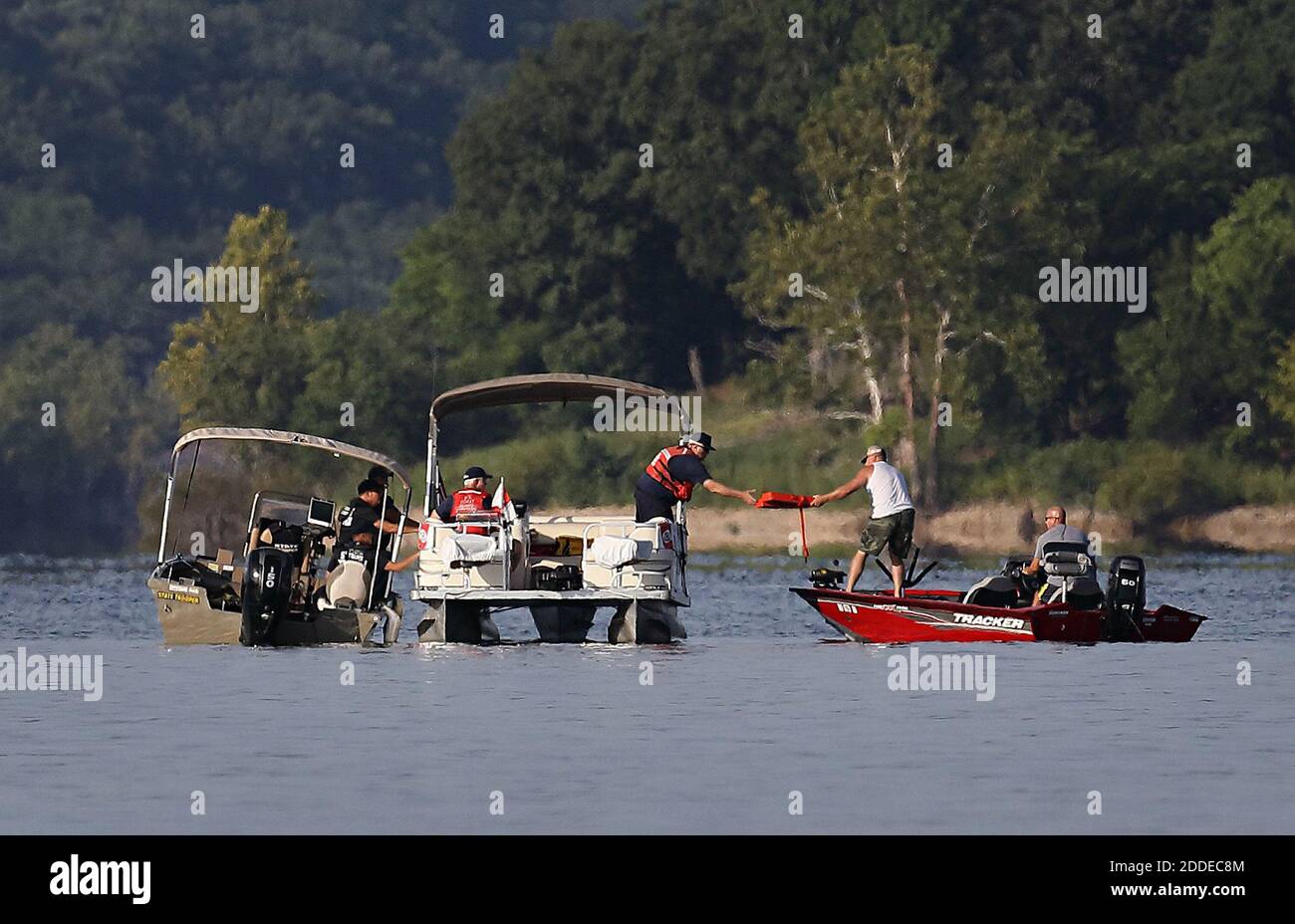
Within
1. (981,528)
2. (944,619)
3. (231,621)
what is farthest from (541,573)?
(981,528)

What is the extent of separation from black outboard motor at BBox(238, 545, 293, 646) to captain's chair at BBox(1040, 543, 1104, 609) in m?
7.83

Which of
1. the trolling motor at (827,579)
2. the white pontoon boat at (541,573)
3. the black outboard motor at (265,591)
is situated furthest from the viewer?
the trolling motor at (827,579)

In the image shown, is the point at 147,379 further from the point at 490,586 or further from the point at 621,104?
the point at 490,586

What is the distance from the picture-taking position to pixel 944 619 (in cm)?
3136

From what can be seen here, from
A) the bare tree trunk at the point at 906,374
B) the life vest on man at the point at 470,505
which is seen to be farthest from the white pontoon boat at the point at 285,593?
the bare tree trunk at the point at 906,374

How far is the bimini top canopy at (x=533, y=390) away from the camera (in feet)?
108

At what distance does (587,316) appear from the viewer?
9744 cm

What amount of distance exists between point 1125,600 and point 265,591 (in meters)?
8.92

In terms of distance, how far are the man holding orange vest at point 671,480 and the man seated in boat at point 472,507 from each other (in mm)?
1530

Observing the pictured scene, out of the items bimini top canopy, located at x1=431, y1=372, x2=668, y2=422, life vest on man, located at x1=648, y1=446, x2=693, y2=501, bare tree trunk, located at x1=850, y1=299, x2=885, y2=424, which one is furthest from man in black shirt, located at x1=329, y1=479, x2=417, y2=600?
bare tree trunk, located at x1=850, y1=299, x2=885, y2=424

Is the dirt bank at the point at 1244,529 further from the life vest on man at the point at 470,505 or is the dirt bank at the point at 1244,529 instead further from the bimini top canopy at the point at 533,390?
the life vest on man at the point at 470,505
